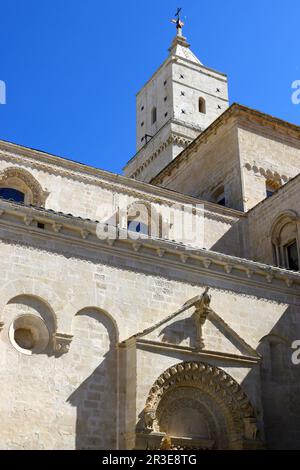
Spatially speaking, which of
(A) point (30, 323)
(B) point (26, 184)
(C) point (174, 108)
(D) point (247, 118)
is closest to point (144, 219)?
(B) point (26, 184)

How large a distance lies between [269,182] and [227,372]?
11.1m

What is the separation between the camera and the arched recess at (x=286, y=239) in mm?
21016

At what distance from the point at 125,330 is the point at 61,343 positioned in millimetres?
1670

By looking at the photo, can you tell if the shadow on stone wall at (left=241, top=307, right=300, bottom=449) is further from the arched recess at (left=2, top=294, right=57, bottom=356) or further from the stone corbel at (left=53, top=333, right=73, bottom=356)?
the arched recess at (left=2, top=294, right=57, bottom=356)

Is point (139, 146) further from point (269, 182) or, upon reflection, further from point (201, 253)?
point (201, 253)

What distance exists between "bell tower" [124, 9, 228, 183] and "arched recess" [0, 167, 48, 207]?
1615 centimetres

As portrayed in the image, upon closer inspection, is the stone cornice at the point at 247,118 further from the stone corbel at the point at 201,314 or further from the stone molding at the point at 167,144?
the stone corbel at the point at 201,314

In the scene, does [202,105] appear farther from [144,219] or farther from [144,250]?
[144,250]

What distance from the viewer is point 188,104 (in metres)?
38.0

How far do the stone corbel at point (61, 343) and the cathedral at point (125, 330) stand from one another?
0.02 meters

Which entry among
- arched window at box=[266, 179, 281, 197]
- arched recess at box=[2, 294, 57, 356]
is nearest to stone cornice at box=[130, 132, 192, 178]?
arched window at box=[266, 179, 281, 197]

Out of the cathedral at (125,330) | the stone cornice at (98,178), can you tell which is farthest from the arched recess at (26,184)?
the stone cornice at (98,178)

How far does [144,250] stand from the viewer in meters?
16.1

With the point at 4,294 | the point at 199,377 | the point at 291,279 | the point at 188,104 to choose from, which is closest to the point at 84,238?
the point at 4,294
